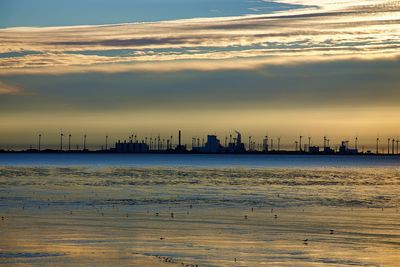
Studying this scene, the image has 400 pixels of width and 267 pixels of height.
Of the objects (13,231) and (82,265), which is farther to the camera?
(13,231)

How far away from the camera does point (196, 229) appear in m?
56.3

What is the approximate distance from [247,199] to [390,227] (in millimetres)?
29827

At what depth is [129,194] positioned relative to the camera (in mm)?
93312

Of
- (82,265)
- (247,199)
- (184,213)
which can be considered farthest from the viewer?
(247,199)

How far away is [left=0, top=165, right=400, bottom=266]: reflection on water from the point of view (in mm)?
43531

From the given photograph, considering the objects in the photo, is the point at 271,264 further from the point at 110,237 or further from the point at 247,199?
the point at 247,199

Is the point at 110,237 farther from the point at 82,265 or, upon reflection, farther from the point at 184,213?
the point at 184,213

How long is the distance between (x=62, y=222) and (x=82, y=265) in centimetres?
1974

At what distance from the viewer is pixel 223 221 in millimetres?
62500

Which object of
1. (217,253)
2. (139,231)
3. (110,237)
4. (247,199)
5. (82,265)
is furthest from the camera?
(247,199)

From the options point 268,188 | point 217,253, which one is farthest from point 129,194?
point 217,253

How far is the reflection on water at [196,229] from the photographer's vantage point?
43.5m

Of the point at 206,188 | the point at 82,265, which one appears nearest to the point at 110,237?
the point at 82,265

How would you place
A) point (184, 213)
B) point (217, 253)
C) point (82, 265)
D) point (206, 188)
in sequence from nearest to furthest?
point (82, 265) → point (217, 253) → point (184, 213) → point (206, 188)
